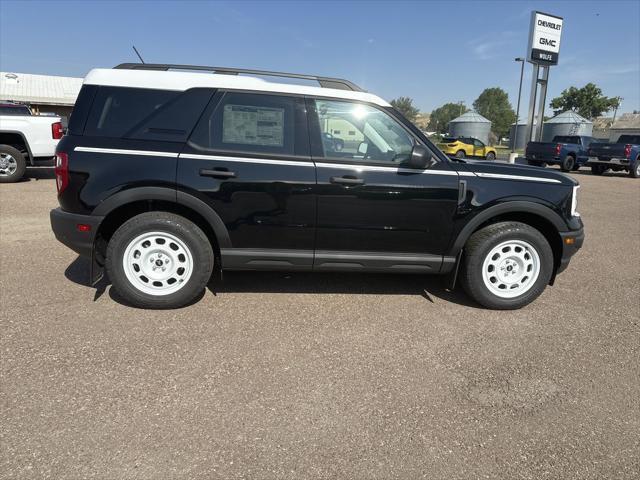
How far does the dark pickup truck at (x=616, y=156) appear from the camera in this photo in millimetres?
17625

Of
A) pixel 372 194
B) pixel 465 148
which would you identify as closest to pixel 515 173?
pixel 372 194

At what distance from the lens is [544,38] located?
24.3 m

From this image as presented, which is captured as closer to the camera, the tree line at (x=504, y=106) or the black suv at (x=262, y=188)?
the black suv at (x=262, y=188)

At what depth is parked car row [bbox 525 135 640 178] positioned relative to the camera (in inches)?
699

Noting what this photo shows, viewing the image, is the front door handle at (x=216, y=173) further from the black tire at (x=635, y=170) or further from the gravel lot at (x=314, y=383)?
the black tire at (x=635, y=170)

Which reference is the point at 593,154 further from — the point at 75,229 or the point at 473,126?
the point at 473,126

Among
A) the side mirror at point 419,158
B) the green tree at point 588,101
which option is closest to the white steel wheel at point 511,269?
the side mirror at point 419,158

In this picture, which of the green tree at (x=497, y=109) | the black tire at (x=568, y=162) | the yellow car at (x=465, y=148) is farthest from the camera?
the green tree at (x=497, y=109)

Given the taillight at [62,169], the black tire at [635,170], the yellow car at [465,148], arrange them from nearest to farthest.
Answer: the taillight at [62,169], the black tire at [635,170], the yellow car at [465,148]

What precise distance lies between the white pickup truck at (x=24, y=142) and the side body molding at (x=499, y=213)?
31.0ft

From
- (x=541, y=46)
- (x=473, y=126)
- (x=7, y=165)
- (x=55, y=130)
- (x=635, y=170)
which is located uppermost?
(x=541, y=46)

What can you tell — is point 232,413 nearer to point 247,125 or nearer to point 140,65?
point 247,125

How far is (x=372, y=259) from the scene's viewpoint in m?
3.69

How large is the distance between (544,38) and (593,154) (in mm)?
9820
